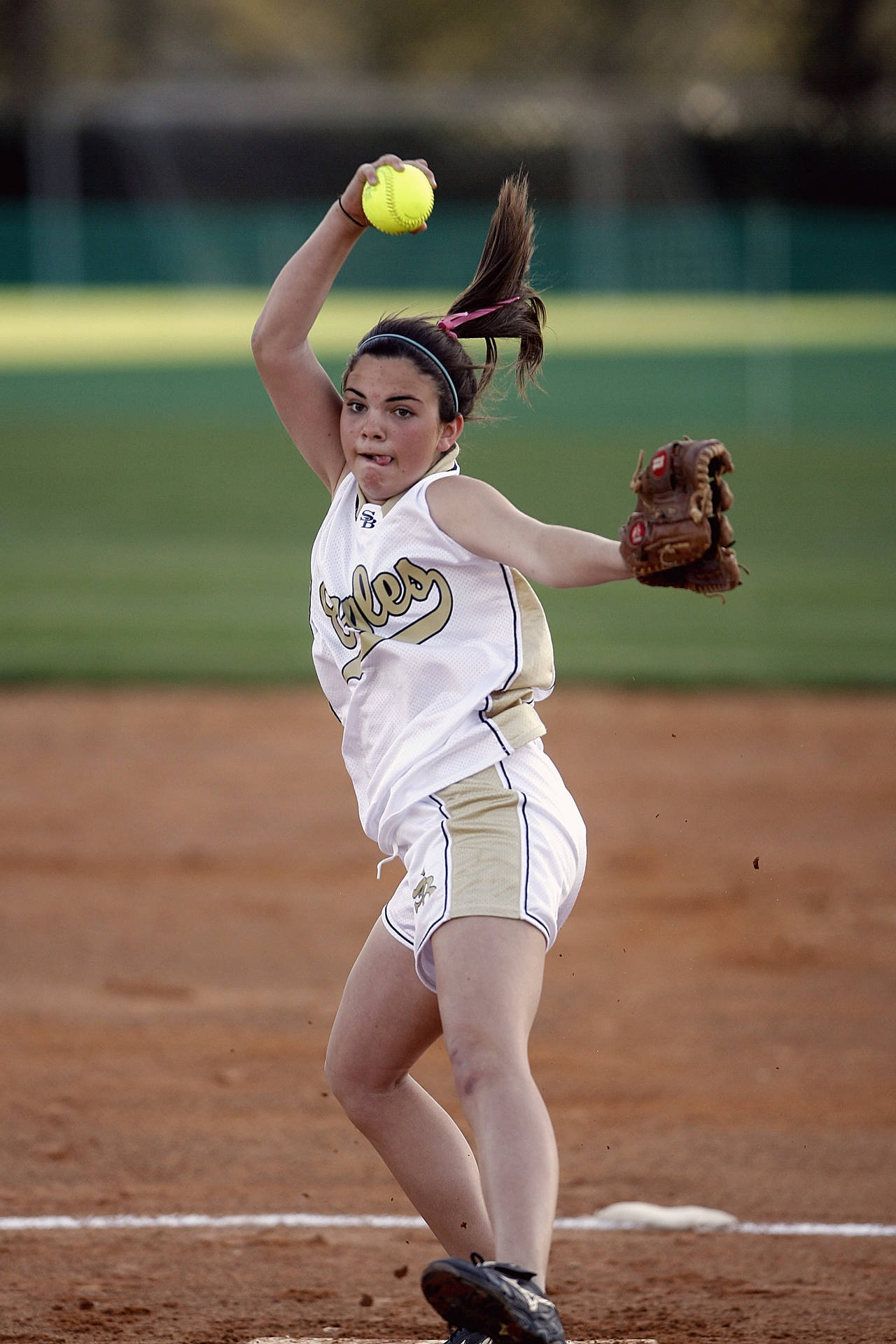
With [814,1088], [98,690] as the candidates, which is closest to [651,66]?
[98,690]

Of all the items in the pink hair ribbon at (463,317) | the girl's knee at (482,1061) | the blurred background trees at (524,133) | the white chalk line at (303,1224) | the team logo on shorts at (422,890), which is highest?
the blurred background trees at (524,133)

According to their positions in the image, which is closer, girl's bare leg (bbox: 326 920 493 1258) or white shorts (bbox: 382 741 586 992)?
white shorts (bbox: 382 741 586 992)

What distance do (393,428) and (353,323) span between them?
30106mm

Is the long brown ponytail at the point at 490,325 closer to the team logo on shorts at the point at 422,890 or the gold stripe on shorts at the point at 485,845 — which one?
the gold stripe on shorts at the point at 485,845

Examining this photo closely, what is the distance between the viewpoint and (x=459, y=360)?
10.1ft

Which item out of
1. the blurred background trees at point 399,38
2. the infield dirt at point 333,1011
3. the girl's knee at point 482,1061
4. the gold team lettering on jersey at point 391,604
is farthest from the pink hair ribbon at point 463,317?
the blurred background trees at point 399,38

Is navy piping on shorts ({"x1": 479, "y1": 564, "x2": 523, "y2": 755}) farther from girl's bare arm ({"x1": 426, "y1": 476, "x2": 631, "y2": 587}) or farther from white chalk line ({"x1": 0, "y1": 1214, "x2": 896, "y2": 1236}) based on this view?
white chalk line ({"x1": 0, "y1": 1214, "x2": 896, "y2": 1236})

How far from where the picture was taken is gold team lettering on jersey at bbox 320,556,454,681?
115 inches

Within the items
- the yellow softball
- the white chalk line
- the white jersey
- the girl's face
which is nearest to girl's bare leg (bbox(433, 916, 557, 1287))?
the white jersey

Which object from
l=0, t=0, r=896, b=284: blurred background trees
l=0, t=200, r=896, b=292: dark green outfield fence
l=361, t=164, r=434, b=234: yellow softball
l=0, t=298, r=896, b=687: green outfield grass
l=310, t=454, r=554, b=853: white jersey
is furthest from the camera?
l=0, t=0, r=896, b=284: blurred background trees

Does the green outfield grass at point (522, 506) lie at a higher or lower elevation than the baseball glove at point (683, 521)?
higher

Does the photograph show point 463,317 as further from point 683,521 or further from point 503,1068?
point 503,1068

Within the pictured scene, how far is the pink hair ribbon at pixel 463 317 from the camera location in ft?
10.1

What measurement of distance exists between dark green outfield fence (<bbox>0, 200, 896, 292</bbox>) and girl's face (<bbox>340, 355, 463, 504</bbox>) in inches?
1045
